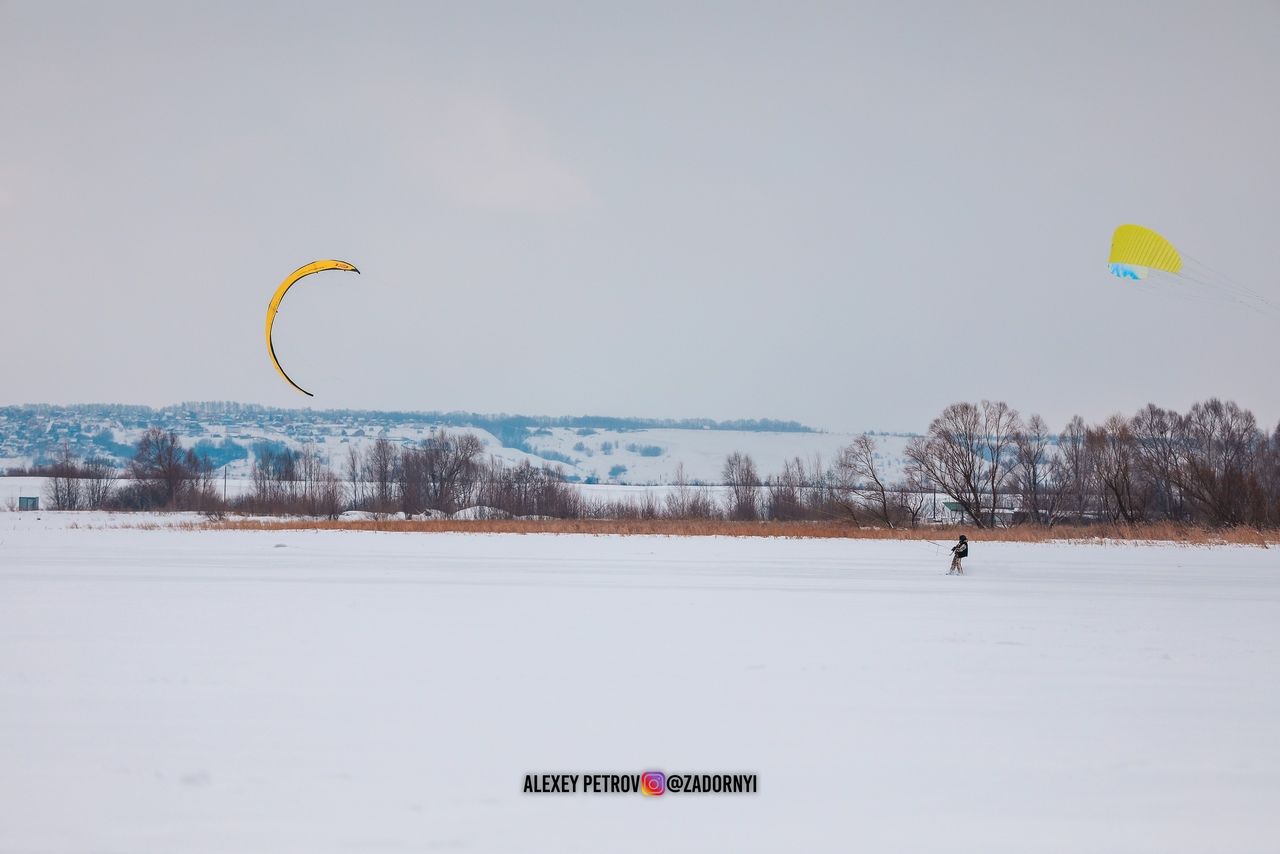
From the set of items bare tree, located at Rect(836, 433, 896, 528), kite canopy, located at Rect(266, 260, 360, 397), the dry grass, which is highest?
kite canopy, located at Rect(266, 260, 360, 397)

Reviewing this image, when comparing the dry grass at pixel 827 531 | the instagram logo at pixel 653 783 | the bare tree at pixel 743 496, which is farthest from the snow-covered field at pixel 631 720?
the bare tree at pixel 743 496

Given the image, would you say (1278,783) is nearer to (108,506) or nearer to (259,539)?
(259,539)

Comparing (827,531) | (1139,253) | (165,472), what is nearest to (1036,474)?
(827,531)

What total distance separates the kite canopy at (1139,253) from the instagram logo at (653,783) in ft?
46.0

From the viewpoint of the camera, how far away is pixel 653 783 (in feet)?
16.3

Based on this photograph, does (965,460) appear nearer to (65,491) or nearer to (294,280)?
(294,280)

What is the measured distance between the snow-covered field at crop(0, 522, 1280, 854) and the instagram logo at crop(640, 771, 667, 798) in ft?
0.43

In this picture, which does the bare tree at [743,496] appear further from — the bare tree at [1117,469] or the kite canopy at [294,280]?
the kite canopy at [294,280]

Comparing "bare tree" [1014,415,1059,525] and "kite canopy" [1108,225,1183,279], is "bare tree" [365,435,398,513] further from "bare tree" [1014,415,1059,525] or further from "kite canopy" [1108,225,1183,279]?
"kite canopy" [1108,225,1183,279]

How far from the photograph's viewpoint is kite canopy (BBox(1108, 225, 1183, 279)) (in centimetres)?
→ 1527

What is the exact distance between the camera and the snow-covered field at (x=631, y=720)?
14.5ft

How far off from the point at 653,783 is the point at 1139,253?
14.7m

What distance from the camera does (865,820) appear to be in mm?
4477

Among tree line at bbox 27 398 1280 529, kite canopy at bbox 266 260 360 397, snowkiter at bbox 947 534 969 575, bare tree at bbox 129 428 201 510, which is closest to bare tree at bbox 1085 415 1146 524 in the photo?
tree line at bbox 27 398 1280 529
